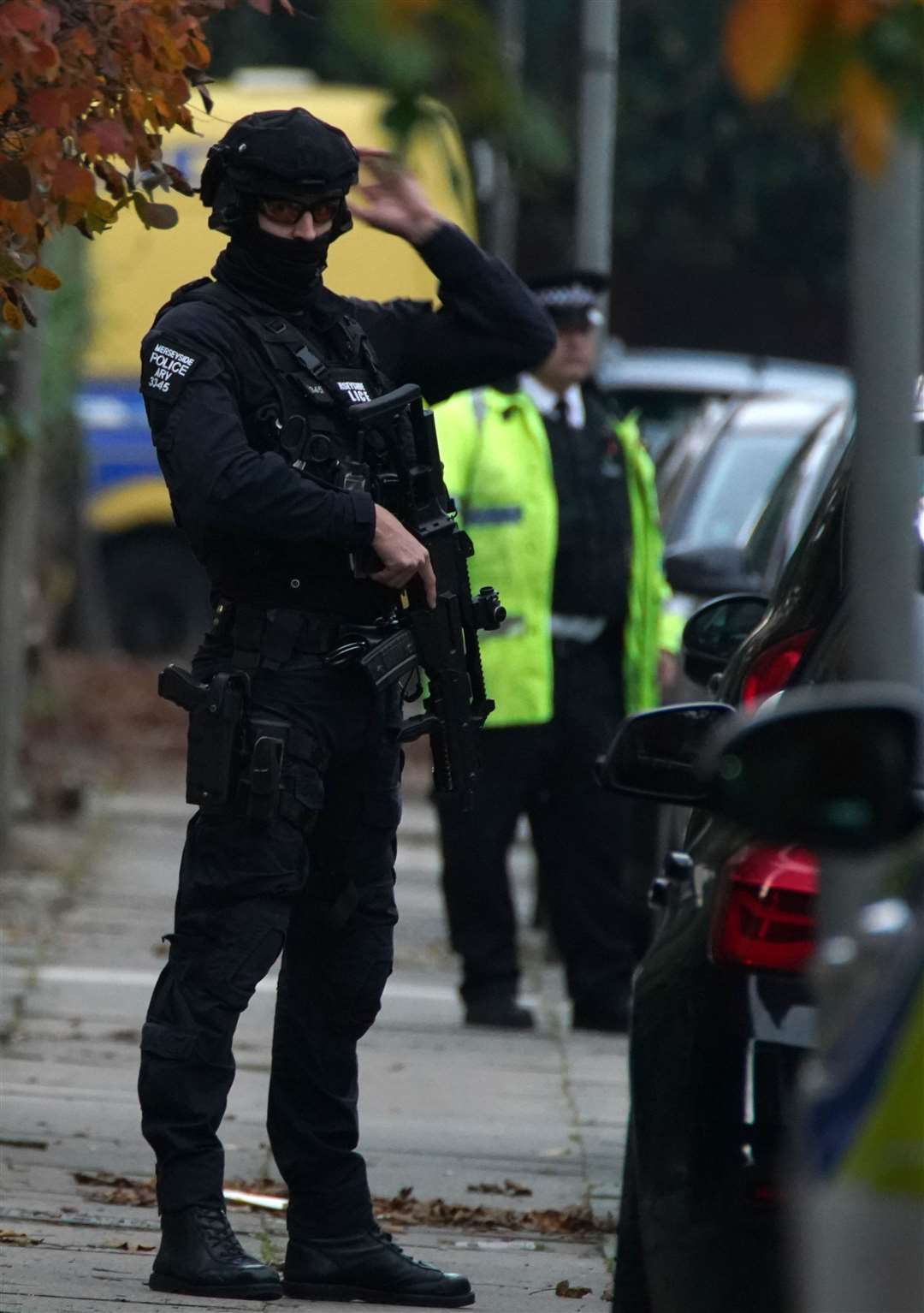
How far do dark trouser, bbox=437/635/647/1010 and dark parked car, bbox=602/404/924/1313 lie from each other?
3.73 m

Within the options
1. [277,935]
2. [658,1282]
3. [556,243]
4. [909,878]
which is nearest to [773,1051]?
[658,1282]

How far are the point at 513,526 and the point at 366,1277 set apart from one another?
10.8ft

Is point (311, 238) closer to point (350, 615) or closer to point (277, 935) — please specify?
point (350, 615)

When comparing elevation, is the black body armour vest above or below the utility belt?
above

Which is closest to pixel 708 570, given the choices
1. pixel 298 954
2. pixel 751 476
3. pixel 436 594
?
pixel 751 476

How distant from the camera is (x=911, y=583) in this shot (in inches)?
98.6

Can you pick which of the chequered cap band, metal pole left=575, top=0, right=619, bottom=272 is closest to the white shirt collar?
the chequered cap band

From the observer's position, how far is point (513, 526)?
24.9 ft

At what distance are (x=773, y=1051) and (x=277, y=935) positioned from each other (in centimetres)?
151

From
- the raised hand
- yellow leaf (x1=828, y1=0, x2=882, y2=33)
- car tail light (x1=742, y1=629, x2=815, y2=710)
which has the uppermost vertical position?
the raised hand

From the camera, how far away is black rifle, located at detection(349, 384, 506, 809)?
4.69m

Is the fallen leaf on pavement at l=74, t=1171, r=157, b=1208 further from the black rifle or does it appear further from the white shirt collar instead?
the white shirt collar

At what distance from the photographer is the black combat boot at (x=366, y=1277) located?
4.64m

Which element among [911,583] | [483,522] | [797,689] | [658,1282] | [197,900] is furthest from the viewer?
[483,522]
